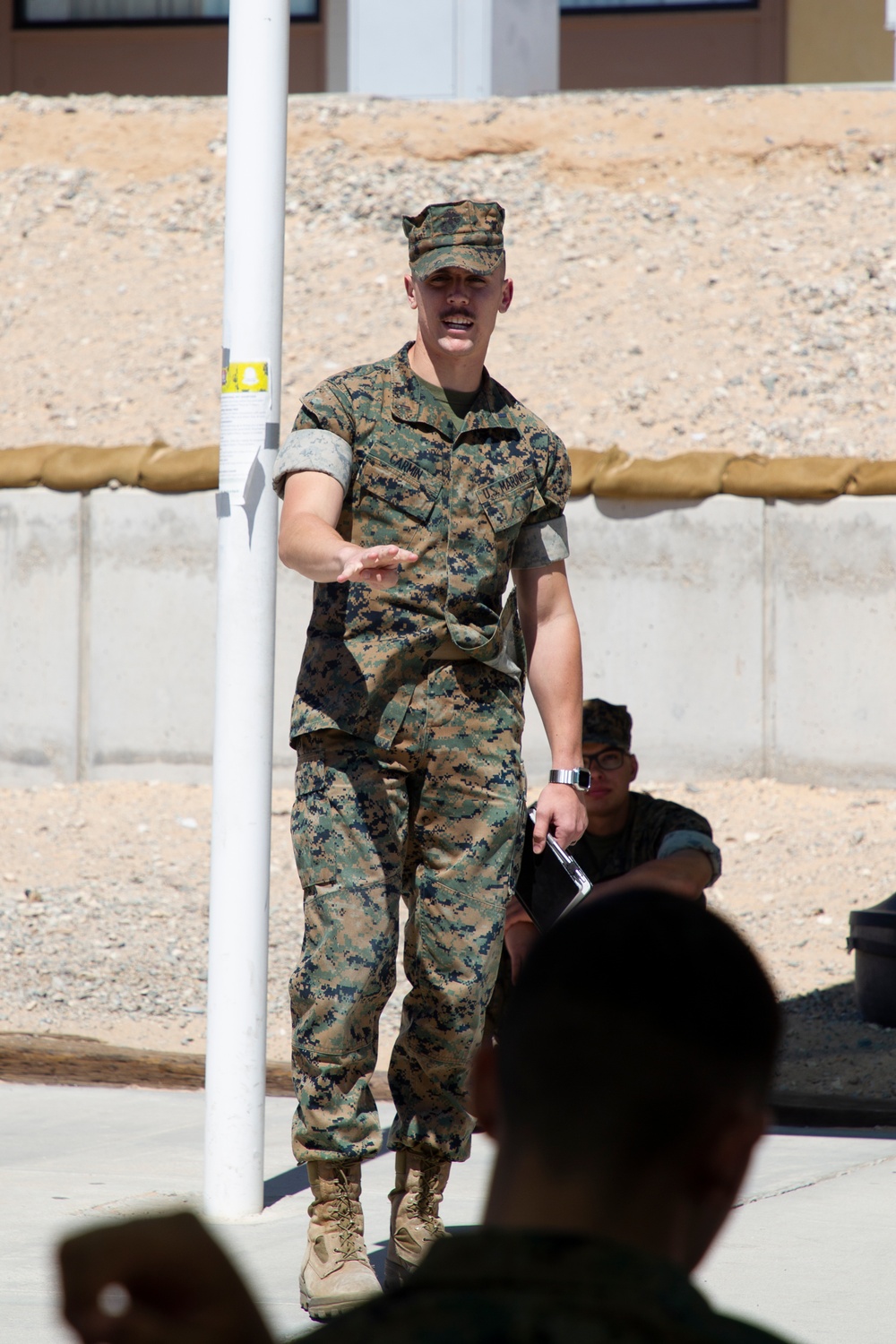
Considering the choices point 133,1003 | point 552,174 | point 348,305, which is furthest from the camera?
point 552,174

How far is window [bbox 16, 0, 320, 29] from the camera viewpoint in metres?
20.6

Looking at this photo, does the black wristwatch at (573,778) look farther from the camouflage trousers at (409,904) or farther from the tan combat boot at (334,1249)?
the tan combat boot at (334,1249)

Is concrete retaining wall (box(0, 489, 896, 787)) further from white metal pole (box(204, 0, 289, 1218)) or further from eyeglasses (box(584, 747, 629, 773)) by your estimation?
white metal pole (box(204, 0, 289, 1218))

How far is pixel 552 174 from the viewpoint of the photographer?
15094mm

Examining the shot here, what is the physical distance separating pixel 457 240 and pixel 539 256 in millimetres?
10521

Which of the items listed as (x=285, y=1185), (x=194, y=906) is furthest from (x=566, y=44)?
(x=285, y=1185)

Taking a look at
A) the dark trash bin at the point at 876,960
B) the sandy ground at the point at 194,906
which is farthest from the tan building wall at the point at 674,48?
the dark trash bin at the point at 876,960

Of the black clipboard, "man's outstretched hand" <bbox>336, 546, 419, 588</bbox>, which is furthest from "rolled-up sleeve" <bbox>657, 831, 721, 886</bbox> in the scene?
"man's outstretched hand" <bbox>336, 546, 419, 588</bbox>

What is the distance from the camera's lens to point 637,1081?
1187 millimetres

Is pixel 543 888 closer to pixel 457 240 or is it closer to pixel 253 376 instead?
pixel 253 376

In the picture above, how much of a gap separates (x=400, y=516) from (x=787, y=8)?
1832cm

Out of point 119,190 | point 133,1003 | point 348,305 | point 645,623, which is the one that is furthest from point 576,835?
point 119,190

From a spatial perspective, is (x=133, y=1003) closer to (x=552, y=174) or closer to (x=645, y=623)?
(x=645, y=623)

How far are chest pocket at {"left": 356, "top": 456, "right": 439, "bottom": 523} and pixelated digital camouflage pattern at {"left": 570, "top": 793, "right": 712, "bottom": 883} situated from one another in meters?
1.82
